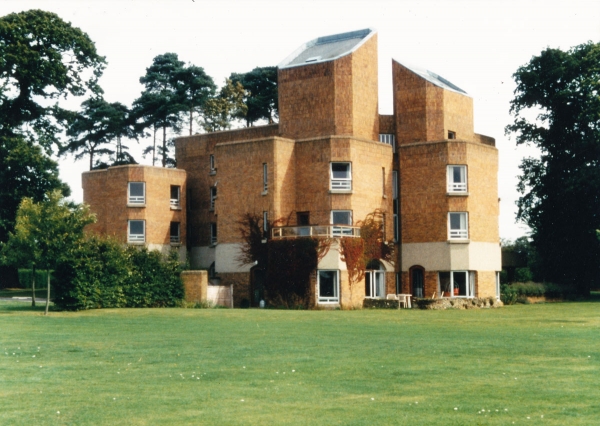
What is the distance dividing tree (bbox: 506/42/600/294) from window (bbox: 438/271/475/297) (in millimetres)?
12065

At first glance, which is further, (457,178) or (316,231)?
(457,178)

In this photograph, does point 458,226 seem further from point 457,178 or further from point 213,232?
point 213,232

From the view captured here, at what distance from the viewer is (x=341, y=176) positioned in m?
55.3

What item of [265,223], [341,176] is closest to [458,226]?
[341,176]

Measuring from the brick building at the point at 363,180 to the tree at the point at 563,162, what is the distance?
9300 millimetres

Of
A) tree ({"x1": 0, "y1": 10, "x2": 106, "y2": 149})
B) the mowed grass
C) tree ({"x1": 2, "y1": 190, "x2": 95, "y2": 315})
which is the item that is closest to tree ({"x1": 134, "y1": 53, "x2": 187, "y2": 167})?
tree ({"x1": 0, "y1": 10, "x2": 106, "y2": 149})

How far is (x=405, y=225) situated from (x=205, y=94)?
1588 inches

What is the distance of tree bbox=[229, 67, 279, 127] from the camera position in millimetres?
92938

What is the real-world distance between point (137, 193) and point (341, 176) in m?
16.5

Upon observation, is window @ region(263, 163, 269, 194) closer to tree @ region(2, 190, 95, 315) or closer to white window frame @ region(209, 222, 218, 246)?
white window frame @ region(209, 222, 218, 246)

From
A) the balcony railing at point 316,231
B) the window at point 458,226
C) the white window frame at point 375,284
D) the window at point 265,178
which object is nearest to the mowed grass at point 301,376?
the balcony railing at point 316,231

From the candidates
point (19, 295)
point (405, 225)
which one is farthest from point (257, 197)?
point (19, 295)

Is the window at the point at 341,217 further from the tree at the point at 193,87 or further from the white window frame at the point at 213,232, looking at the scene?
the tree at the point at 193,87

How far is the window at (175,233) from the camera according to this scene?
66562 mm
